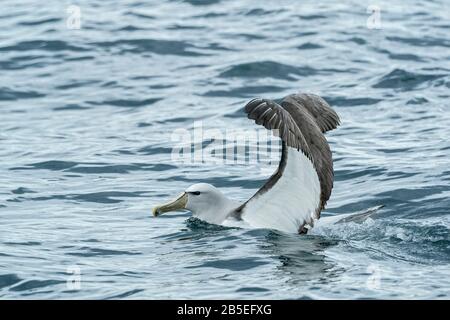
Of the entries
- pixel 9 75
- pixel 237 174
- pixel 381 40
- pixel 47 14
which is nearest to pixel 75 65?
pixel 9 75

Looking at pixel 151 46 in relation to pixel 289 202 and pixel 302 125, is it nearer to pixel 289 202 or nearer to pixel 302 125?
pixel 302 125

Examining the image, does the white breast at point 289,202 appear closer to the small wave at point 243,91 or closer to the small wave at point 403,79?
the small wave at point 243,91

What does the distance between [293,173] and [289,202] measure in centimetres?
45

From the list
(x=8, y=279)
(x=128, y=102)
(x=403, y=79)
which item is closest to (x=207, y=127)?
(x=128, y=102)

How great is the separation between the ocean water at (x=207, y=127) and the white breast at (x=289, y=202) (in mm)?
204

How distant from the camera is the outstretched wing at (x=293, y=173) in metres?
12.2

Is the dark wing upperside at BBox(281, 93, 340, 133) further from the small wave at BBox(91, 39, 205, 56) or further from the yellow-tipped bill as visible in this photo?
the small wave at BBox(91, 39, 205, 56)

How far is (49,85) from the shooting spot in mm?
23156

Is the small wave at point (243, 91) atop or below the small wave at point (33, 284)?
below

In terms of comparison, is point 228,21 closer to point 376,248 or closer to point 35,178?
point 35,178

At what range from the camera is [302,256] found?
1244cm

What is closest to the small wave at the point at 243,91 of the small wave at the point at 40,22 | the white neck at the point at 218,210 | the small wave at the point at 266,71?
the small wave at the point at 266,71

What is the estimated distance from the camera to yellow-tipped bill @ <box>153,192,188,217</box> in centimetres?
1404

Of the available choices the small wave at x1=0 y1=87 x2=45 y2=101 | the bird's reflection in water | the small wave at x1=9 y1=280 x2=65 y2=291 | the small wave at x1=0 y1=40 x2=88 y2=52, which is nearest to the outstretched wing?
the bird's reflection in water
